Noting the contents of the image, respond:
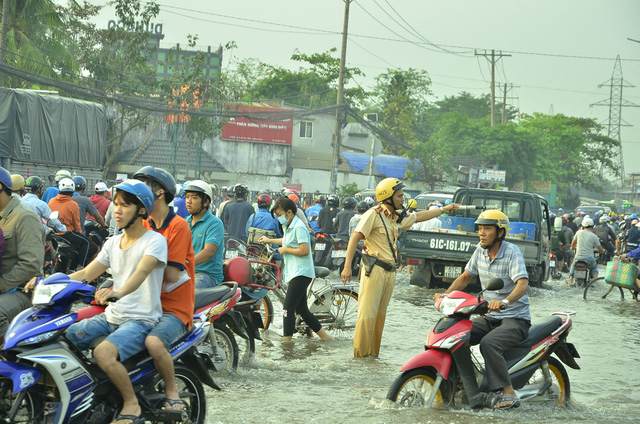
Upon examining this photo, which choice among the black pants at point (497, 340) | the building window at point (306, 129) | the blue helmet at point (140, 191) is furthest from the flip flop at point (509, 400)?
the building window at point (306, 129)

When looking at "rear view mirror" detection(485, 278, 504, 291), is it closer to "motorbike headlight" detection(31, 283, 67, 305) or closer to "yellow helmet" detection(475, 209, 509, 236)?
"yellow helmet" detection(475, 209, 509, 236)

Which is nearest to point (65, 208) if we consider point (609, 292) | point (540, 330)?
point (540, 330)

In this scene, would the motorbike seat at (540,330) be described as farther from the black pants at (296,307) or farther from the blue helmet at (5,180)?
the blue helmet at (5,180)

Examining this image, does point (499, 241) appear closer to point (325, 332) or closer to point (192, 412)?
point (192, 412)

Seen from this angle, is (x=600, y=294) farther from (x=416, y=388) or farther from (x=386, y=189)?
(x=416, y=388)

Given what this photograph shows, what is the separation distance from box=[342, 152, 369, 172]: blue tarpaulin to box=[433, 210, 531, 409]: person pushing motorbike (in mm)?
43325

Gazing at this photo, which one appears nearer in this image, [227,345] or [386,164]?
[227,345]

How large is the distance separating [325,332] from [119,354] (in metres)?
5.41

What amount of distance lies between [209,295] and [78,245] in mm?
6567

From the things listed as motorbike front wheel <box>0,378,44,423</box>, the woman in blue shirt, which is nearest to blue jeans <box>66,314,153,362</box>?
motorbike front wheel <box>0,378,44,423</box>

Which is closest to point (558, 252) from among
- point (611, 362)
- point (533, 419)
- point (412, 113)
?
point (611, 362)

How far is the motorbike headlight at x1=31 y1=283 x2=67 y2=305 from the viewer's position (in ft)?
13.2

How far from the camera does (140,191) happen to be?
4.36 meters

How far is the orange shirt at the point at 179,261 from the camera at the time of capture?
4574 millimetres
